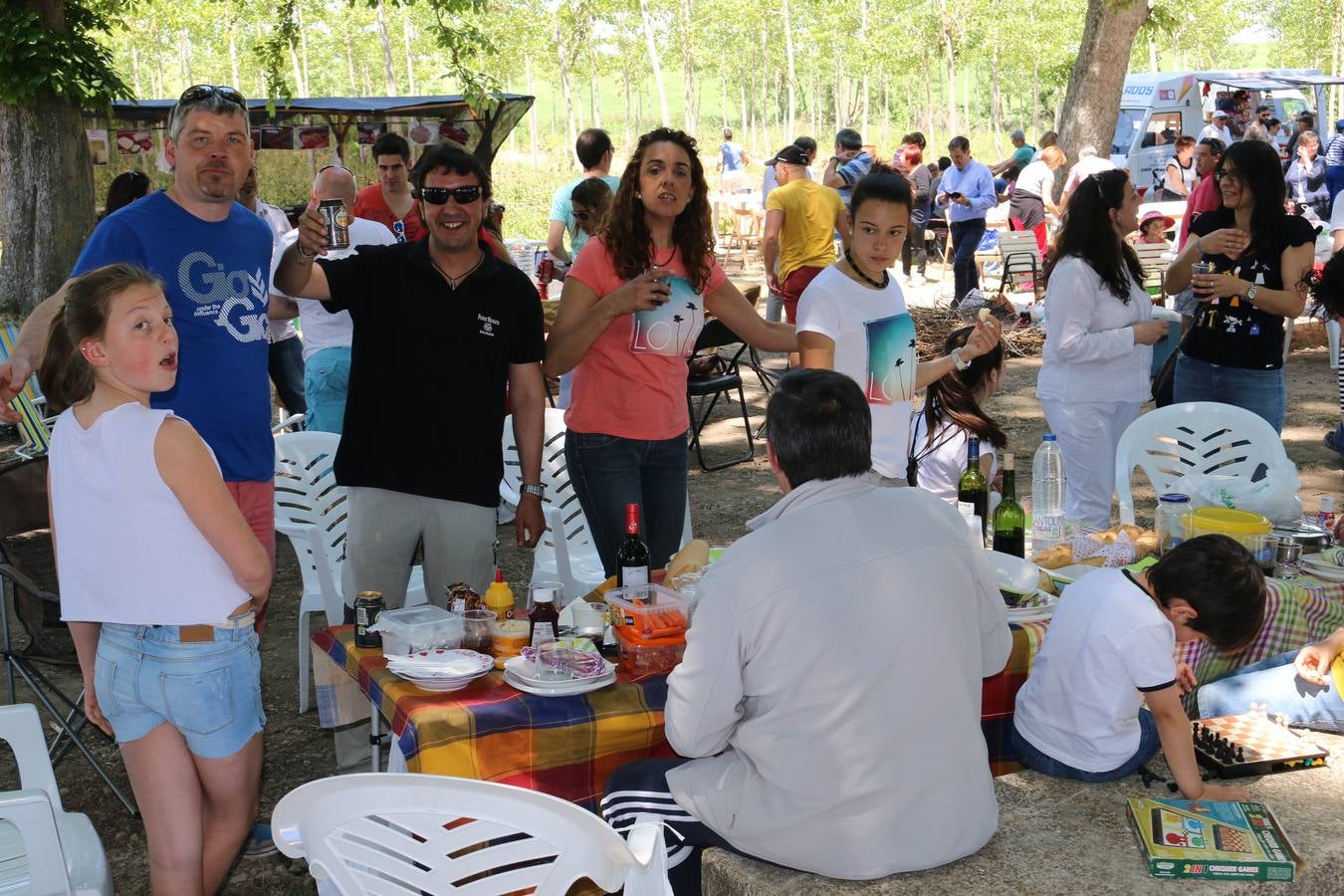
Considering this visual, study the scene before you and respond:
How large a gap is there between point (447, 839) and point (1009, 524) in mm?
2092

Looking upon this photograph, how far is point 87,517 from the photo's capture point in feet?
7.59

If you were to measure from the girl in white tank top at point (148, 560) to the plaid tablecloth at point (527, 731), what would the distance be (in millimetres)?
351

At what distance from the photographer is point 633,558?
2.95 metres

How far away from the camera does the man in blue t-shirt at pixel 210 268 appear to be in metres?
2.95

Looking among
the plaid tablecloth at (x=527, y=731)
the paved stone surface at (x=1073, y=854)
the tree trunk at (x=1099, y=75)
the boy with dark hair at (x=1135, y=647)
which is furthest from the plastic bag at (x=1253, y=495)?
the tree trunk at (x=1099, y=75)

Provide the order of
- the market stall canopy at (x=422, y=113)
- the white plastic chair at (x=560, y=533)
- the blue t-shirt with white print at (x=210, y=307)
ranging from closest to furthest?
the blue t-shirt with white print at (x=210, y=307) < the white plastic chair at (x=560, y=533) < the market stall canopy at (x=422, y=113)

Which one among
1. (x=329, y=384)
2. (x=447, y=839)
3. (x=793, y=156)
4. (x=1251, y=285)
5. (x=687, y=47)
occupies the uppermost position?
(x=687, y=47)

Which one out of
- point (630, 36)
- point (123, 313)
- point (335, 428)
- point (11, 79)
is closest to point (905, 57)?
point (630, 36)

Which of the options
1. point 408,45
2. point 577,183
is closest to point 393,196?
point 577,183

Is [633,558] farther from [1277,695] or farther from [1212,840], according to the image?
[1277,695]

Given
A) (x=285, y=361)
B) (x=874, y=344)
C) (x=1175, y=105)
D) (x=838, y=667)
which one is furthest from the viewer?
(x=1175, y=105)

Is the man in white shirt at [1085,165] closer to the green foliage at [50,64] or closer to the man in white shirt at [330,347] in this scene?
the green foliage at [50,64]

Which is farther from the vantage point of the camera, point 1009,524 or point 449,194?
point 1009,524

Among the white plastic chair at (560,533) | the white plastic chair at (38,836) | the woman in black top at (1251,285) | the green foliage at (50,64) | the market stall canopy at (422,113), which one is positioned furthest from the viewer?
the market stall canopy at (422,113)
